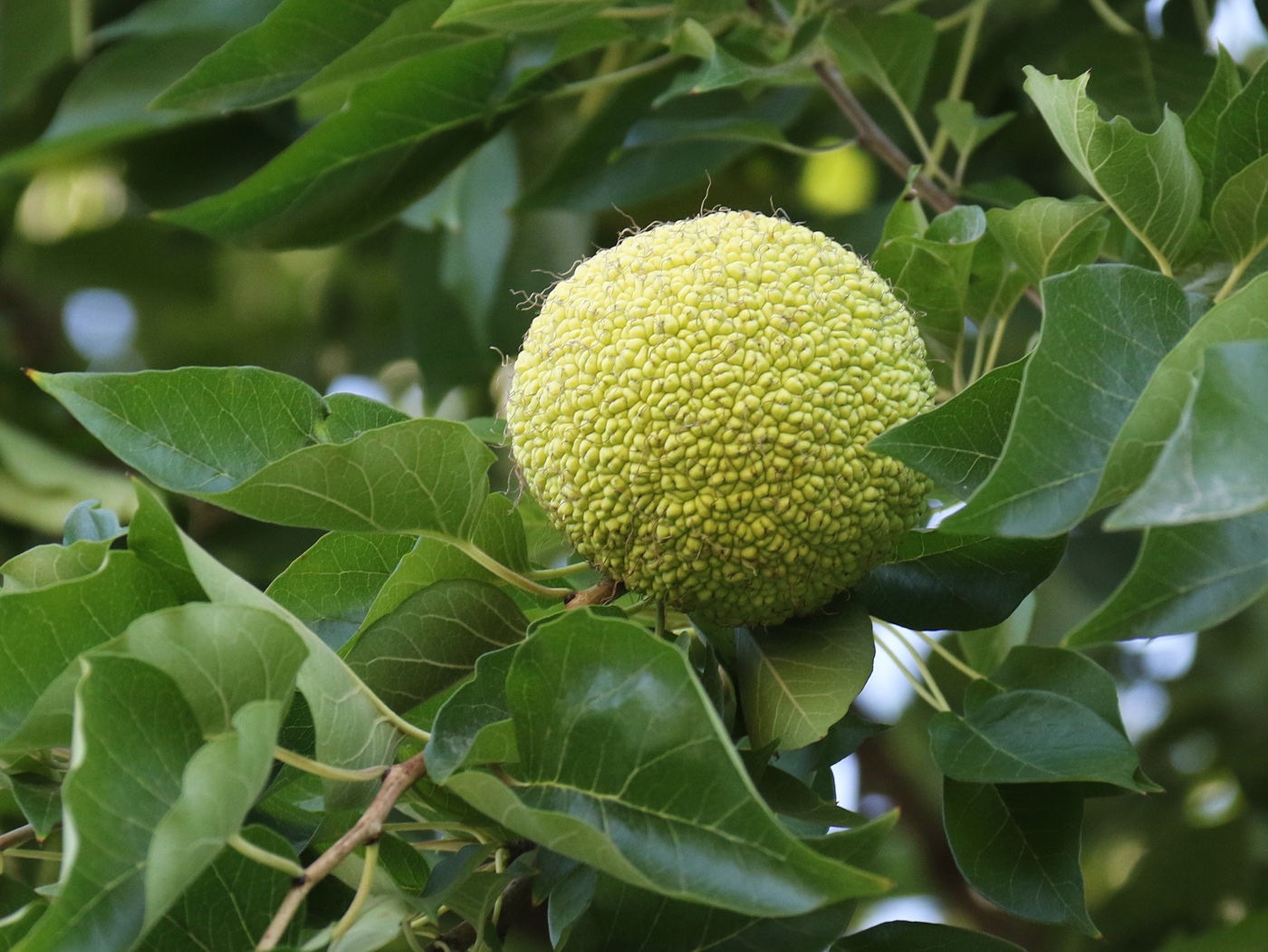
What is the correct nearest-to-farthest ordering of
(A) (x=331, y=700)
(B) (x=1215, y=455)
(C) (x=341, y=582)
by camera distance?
(B) (x=1215, y=455) < (A) (x=331, y=700) < (C) (x=341, y=582)

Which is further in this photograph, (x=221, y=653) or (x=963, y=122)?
(x=963, y=122)

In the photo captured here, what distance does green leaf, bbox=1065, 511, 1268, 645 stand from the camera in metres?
0.69

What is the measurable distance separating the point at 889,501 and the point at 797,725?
17 centimetres

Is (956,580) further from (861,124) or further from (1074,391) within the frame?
(861,124)

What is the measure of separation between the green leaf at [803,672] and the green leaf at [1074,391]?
21 cm

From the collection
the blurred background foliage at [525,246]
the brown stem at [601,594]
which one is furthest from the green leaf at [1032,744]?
the blurred background foliage at [525,246]

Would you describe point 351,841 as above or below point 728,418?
below

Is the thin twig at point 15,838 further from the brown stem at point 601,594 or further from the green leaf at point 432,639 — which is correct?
the brown stem at point 601,594

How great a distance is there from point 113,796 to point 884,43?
119 cm

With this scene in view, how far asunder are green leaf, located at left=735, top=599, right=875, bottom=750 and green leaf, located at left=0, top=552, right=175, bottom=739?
44 cm

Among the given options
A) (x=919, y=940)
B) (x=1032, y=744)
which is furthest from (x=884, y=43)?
(x=919, y=940)

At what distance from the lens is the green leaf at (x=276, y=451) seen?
85cm

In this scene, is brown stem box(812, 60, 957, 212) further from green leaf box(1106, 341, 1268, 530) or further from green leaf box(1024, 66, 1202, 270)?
green leaf box(1106, 341, 1268, 530)

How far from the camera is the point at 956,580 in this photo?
100 cm
